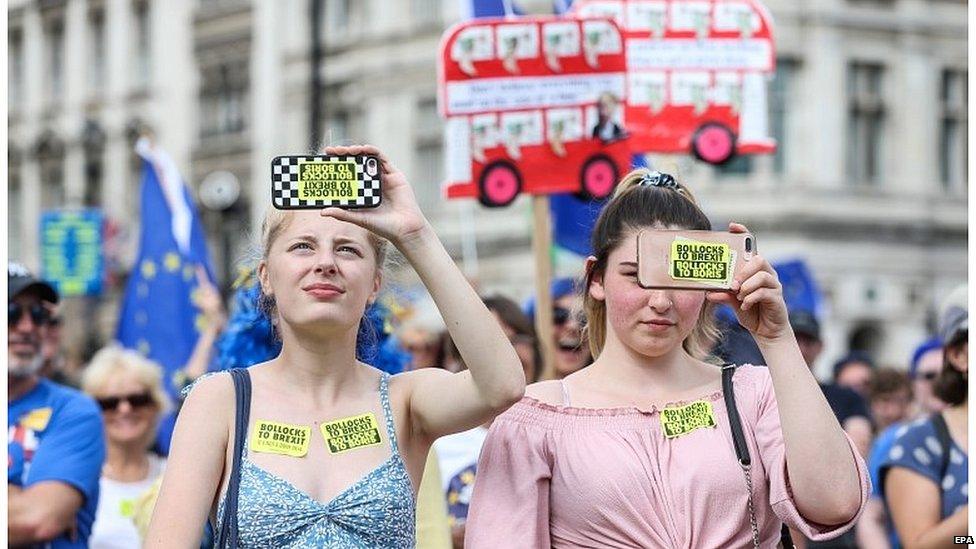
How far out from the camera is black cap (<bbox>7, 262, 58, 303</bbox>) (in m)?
5.98

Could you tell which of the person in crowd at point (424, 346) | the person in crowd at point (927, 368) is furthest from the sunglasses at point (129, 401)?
the person in crowd at point (927, 368)

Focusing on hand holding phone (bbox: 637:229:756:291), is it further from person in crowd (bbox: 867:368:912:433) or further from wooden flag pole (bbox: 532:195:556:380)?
person in crowd (bbox: 867:368:912:433)

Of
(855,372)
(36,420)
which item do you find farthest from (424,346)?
(855,372)

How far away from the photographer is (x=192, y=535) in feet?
13.1

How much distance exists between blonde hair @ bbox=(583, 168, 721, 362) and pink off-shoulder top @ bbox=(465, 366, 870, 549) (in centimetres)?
29

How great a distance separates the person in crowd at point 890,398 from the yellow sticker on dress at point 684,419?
20.6 feet

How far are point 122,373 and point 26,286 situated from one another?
5.07 ft

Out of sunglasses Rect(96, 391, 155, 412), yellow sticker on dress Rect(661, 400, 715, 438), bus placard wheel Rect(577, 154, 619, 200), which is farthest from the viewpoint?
bus placard wheel Rect(577, 154, 619, 200)

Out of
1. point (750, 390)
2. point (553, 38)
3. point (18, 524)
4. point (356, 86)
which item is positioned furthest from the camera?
point (356, 86)

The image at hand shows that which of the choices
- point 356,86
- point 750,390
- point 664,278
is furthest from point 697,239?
point 356,86

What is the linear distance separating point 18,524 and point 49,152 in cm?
3825

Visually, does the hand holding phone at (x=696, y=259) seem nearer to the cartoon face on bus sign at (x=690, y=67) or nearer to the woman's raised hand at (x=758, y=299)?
the woman's raised hand at (x=758, y=299)

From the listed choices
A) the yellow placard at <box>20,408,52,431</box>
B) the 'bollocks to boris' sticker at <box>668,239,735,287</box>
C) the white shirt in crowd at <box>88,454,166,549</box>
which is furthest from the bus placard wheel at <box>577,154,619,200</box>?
the 'bollocks to boris' sticker at <box>668,239,735,287</box>

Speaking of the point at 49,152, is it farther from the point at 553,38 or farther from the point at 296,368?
the point at 296,368
